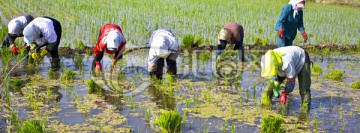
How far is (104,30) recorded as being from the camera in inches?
220

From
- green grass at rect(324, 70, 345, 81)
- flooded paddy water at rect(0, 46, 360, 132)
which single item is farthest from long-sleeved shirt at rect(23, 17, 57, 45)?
green grass at rect(324, 70, 345, 81)

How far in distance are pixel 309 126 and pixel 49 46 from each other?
3887 millimetres

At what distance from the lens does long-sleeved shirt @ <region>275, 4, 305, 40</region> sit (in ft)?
19.6

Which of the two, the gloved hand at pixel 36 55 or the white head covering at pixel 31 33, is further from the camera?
the gloved hand at pixel 36 55

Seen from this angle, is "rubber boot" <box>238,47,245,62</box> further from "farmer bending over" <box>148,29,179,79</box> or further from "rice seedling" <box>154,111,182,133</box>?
"rice seedling" <box>154,111,182,133</box>

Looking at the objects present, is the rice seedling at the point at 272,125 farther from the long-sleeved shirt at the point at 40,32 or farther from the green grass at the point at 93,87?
the long-sleeved shirt at the point at 40,32

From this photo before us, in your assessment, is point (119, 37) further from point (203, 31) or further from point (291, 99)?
point (203, 31)

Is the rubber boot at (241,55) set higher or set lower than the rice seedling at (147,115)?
higher

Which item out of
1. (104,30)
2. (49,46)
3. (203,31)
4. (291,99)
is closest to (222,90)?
(291,99)

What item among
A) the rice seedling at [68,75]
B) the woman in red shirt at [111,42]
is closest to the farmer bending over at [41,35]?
the rice seedling at [68,75]

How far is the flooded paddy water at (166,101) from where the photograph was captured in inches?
159

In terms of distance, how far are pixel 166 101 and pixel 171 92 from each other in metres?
0.23

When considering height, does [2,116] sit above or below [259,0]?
below

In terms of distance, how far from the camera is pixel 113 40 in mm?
5227
